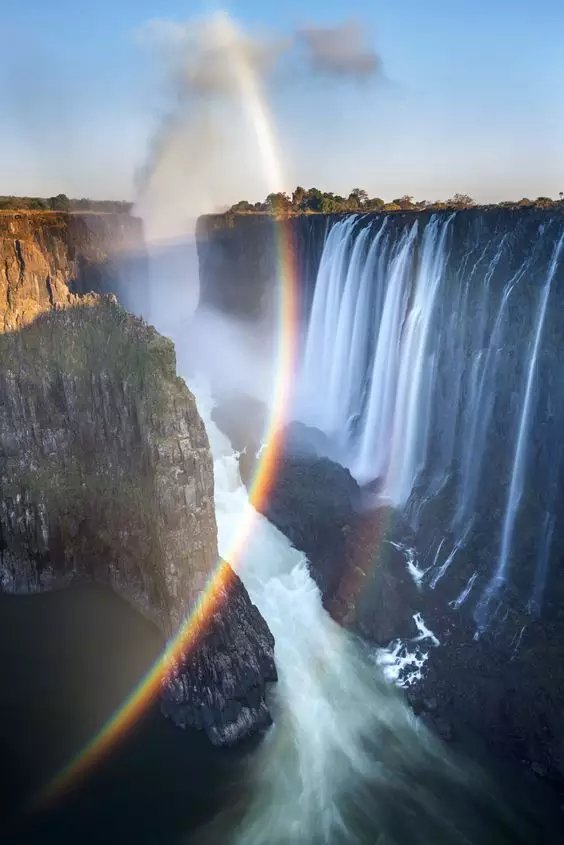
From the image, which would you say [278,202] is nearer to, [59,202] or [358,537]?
[59,202]

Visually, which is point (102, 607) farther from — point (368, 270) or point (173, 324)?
point (173, 324)

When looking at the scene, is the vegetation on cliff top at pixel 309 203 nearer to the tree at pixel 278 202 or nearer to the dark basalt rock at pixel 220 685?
the tree at pixel 278 202

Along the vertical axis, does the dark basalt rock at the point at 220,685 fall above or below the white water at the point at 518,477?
below

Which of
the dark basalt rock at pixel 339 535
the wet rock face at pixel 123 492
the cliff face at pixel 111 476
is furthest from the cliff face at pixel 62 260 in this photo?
the dark basalt rock at pixel 339 535

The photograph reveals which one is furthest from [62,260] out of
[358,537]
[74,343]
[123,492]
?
[358,537]

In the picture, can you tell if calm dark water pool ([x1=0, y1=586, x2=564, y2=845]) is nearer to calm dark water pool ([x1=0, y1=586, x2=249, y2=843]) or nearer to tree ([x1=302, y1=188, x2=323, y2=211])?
calm dark water pool ([x1=0, y1=586, x2=249, y2=843])

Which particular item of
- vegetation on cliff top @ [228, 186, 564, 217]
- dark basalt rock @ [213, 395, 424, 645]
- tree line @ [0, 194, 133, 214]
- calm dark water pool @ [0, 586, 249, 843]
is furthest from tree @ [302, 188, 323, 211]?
calm dark water pool @ [0, 586, 249, 843]
